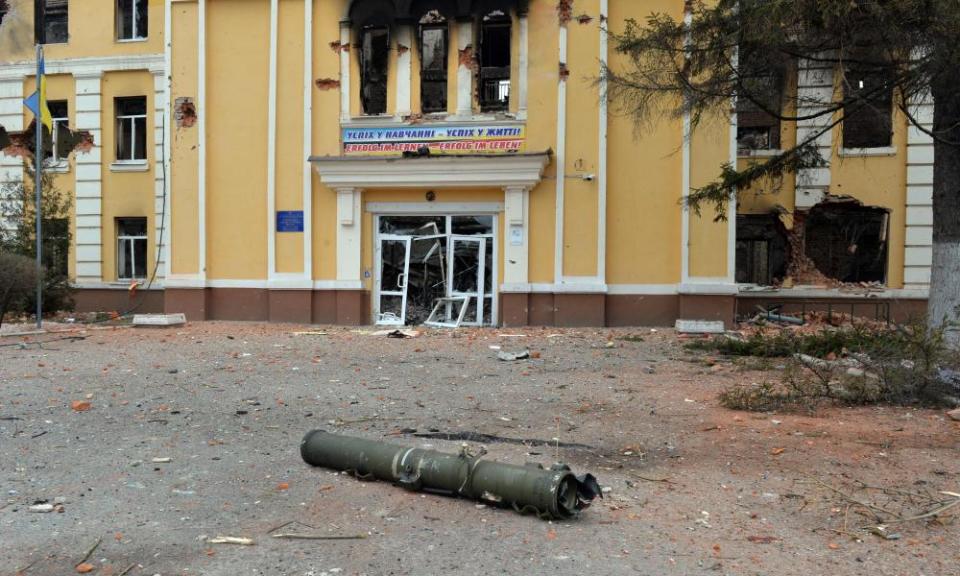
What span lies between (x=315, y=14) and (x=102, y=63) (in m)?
8.12

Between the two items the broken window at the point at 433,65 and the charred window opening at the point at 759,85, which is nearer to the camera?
the charred window opening at the point at 759,85

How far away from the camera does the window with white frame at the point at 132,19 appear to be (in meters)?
20.7

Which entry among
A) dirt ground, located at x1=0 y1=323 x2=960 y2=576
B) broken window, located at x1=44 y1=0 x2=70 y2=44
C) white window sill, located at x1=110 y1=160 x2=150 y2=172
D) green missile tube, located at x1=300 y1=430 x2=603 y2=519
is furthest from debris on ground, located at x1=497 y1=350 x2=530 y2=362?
broken window, located at x1=44 y1=0 x2=70 y2=44

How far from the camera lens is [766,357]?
10.8m

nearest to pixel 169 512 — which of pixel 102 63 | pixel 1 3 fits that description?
pixel 102 63

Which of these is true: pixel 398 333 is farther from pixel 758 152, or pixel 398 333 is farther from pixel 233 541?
pixel 233 541

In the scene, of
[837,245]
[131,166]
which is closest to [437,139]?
[837,245]

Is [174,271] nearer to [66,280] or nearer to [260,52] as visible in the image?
[66,280]

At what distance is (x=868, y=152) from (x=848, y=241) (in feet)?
6.87

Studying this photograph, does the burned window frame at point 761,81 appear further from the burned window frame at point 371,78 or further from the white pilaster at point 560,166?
the burned window frame at point 371,78

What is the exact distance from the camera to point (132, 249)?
20.8 metres

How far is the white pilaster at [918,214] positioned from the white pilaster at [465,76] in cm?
998

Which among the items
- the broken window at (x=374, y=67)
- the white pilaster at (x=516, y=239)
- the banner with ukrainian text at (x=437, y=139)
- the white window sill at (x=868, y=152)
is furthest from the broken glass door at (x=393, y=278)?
the white window sill at (x=868, y=152)

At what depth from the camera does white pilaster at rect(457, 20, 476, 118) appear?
52.2 feet
